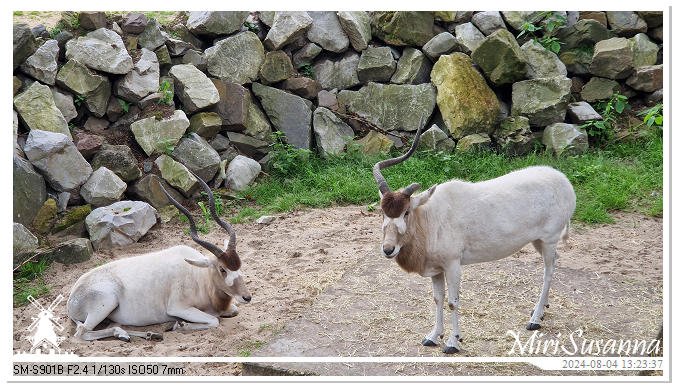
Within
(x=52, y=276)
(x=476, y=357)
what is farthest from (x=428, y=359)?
(x=52, y=276)

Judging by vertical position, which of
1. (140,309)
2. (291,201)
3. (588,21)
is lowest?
(291,201)

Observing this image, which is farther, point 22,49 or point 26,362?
point 22,49

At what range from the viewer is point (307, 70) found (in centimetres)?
1202

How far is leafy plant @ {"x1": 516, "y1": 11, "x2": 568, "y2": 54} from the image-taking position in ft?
38.6

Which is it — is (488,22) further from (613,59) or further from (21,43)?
(21,43)

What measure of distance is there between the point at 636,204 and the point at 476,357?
510 centimetres

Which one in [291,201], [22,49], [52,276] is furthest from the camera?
[291,201]

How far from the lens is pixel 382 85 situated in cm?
1189

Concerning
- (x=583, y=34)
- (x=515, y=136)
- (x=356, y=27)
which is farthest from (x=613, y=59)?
(x=356, y=27)

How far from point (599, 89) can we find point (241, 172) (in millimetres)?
6453

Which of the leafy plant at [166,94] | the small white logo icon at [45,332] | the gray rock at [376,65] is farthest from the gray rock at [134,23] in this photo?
the small white logo icon at [45,332]

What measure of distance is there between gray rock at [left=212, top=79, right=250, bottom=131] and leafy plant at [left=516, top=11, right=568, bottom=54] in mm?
5039

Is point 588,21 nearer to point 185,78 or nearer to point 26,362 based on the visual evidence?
point 185,78

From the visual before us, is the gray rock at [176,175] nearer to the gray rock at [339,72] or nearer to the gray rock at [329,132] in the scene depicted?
the gray rock at [329,132]
